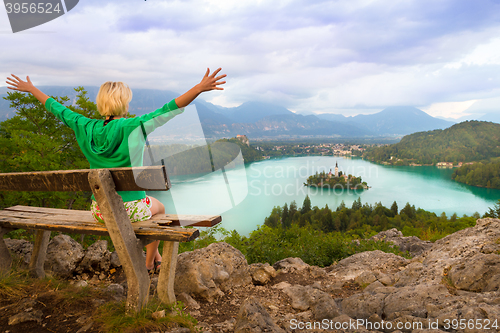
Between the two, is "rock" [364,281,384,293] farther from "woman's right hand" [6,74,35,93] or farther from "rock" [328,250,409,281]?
"woman's right hand" [6,74,35,93]

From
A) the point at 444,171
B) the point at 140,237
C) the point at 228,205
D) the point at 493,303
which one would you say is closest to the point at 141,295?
the point at 140,237

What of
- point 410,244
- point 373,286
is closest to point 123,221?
point 373,286

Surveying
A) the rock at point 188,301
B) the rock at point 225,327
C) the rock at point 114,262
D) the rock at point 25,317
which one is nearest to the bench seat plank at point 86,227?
the rock at point 25,317

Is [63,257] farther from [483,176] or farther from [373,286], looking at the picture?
[483,176]

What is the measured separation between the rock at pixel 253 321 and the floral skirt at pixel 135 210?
112 cm

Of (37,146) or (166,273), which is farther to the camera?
(37,146)

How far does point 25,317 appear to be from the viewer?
204 cm

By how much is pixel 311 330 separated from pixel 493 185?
304 feet

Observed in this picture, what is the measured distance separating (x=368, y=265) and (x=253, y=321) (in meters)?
2.96

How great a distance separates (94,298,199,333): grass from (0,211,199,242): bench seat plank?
1.91 ft

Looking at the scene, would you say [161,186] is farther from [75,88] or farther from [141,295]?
[75,88]

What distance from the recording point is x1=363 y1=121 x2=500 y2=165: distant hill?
4173 inches

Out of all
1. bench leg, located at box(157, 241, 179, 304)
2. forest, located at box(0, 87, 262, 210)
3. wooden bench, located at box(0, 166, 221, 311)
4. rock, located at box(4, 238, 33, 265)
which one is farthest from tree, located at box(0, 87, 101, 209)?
bench leg, located at box(157, 241, 179, 304)

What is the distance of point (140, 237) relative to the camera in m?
2.11
